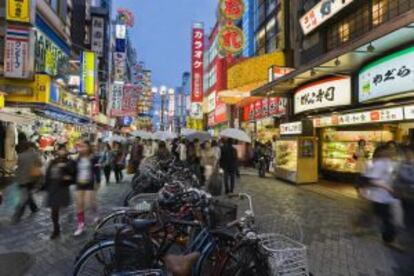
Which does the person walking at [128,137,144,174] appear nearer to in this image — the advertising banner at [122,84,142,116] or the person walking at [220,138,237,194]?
the person walking at [220,138,237,194]

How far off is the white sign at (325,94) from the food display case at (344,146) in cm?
171

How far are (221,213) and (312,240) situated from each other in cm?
338

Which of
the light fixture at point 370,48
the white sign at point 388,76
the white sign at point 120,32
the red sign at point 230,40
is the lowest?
the white sign at point 388,76

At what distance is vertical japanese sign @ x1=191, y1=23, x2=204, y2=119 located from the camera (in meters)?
46.9

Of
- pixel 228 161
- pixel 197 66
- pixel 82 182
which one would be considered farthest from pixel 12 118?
pixel 197 66

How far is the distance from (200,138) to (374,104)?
23.2ft

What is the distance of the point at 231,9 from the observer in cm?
2742

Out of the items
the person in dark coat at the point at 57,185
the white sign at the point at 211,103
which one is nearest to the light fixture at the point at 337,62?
the person in dark coat at the point at 57,185

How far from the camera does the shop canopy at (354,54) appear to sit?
31.6 ft

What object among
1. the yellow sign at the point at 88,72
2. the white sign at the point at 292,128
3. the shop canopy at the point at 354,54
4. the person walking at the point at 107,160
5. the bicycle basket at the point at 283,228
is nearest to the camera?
the bicycle basket at the point at 283,228

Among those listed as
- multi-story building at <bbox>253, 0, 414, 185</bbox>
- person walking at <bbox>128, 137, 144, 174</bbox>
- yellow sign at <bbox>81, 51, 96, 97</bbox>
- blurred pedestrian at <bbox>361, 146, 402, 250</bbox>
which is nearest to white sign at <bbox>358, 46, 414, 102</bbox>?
multi-story building at <bbox>253, 0, 414, 185</bbox>

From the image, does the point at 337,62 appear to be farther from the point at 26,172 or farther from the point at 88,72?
the point at 88,72

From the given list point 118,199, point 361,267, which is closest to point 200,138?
point 118,199

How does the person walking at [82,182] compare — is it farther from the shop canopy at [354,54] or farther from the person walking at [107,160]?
the person walking at [107,160]
